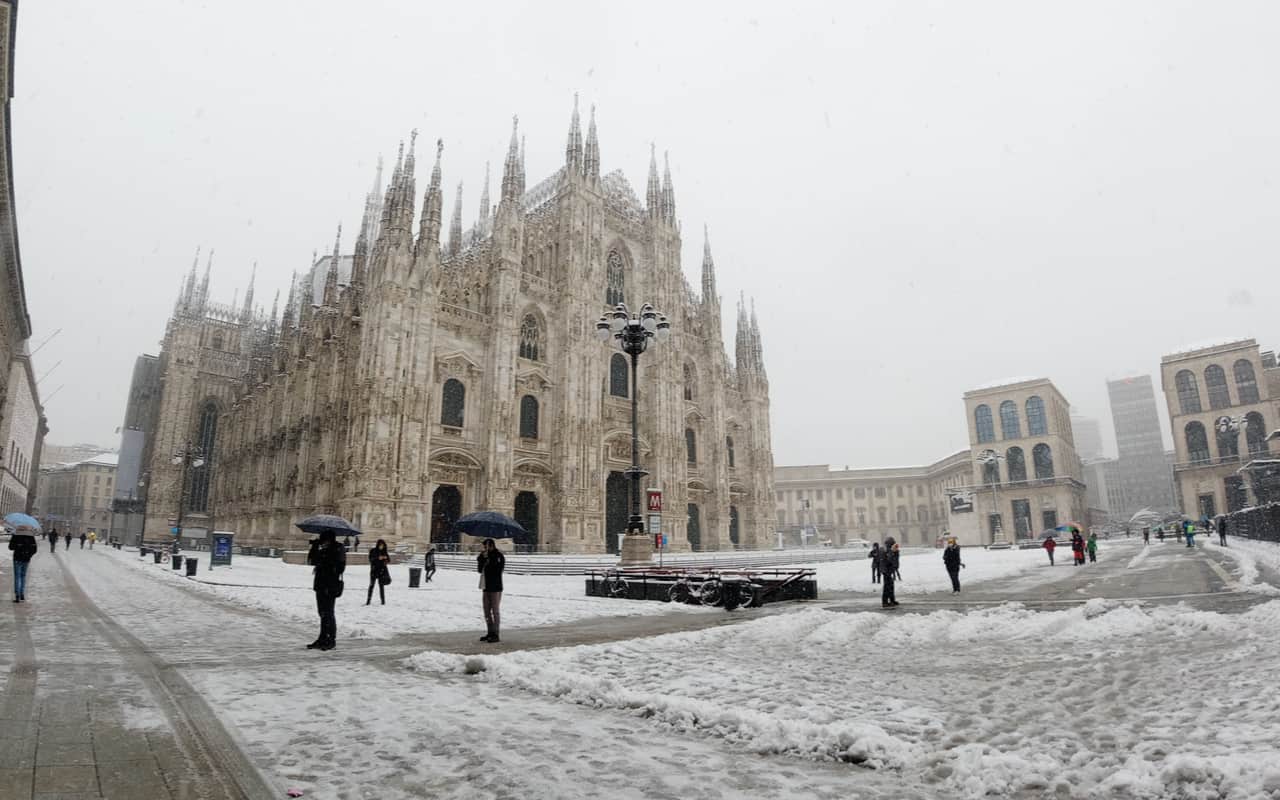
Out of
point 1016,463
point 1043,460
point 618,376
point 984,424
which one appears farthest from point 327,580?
point 984,424

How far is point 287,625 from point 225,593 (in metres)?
7.21

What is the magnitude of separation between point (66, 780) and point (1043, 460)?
84166 millimetres

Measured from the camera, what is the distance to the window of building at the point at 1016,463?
7325cm

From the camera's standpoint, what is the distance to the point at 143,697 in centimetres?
458

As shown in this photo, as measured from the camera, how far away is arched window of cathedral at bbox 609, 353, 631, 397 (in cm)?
4066

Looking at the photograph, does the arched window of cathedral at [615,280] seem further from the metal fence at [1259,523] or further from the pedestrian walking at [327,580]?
the pedestrian walking at [327,580]

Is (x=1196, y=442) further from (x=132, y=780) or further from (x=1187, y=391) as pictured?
(x=132, y=780)

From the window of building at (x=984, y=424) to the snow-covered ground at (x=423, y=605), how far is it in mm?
71087

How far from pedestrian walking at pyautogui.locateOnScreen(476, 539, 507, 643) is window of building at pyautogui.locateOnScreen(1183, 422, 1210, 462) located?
84.8 meters

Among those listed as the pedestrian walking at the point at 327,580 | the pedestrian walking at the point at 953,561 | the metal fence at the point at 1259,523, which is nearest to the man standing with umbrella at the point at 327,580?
the pedestrian walking at the point at 327,580

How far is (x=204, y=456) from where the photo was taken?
64688 millimetres

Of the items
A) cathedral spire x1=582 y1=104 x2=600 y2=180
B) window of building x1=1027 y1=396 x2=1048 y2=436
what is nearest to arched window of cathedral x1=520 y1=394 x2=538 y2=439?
cathedral spire x1=582 y1=104 x2=600 y2=180

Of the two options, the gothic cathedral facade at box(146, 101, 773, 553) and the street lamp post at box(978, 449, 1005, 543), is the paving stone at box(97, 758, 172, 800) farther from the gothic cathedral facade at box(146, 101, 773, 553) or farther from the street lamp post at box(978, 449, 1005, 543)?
the street lamp post at box(978, 449, 1005, 543)

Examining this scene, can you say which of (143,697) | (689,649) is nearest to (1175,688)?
(689,649)
